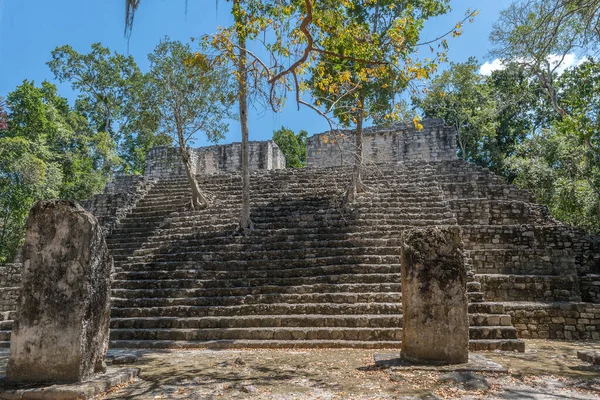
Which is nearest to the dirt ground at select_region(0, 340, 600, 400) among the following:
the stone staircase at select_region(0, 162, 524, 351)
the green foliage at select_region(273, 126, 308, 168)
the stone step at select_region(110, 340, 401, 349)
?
the stone step at select_region(110, 340, 401, 349)

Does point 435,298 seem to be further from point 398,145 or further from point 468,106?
point 468,106

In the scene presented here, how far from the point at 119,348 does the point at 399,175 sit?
27.8ft

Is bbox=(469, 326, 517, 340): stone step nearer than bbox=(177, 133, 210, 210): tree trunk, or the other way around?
bbox=(469, 326, 517, 340): stone step

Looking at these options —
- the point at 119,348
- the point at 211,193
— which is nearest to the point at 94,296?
the point at 119,348

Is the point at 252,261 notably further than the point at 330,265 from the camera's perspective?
Yes

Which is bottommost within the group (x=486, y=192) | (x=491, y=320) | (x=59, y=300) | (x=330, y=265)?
(x=491, y=320)

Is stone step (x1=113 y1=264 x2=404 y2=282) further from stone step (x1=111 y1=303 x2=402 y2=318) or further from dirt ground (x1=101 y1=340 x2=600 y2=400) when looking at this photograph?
dirt ground (x1=101 y1=340 x2=600 y2=400)

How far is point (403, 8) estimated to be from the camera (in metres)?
12.8

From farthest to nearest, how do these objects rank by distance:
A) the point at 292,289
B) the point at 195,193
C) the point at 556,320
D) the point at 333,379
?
1. the point at 195,193
2. the point at 292,289
3. the point at 556,320
4. the point at 333,379

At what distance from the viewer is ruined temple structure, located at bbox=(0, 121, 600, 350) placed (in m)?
6.81

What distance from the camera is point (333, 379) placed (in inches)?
165

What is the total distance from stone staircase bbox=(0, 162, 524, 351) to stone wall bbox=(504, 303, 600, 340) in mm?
722

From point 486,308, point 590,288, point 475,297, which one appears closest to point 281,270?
point 475,297

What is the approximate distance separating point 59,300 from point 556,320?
7.01m
